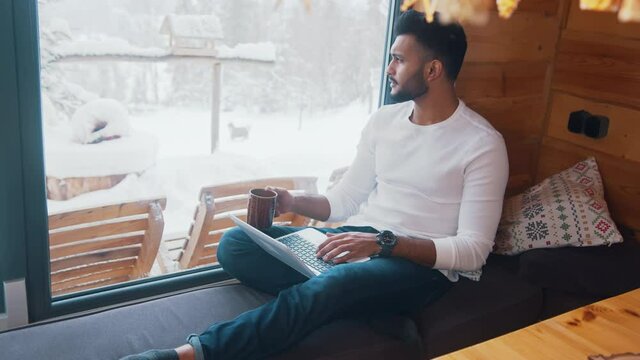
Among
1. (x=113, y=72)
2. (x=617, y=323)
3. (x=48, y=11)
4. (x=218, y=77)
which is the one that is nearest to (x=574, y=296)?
(x=617, y=323)

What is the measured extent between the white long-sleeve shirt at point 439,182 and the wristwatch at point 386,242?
0.15 metres

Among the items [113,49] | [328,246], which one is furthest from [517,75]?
[113,49]

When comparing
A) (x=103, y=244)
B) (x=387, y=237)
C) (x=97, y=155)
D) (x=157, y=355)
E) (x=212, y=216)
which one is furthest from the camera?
(x=212, y=216)

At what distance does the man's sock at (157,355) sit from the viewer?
1.43m

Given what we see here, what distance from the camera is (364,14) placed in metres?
2.36

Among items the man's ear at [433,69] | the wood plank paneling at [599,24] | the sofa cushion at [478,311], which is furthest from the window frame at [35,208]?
the wood plank paneling at [599,24]

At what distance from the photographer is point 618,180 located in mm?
2467

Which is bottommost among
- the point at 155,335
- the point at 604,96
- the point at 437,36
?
the point at 155,335

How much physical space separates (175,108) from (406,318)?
1.03m

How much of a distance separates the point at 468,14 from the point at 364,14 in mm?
413

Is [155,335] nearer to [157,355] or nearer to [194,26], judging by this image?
[157,355]

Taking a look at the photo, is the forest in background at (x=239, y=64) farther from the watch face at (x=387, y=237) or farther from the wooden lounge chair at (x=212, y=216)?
the watch face at (x=387, y=237)

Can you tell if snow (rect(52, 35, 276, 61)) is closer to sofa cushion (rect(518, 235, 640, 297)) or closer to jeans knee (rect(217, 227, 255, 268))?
jeans knee (rect(217, 227, 255, 268))

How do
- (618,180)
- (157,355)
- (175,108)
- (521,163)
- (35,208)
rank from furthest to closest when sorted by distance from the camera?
1. (521,163)
2. (618,180)
3. (175,108)
4. (35,208)
5. (157,355)
